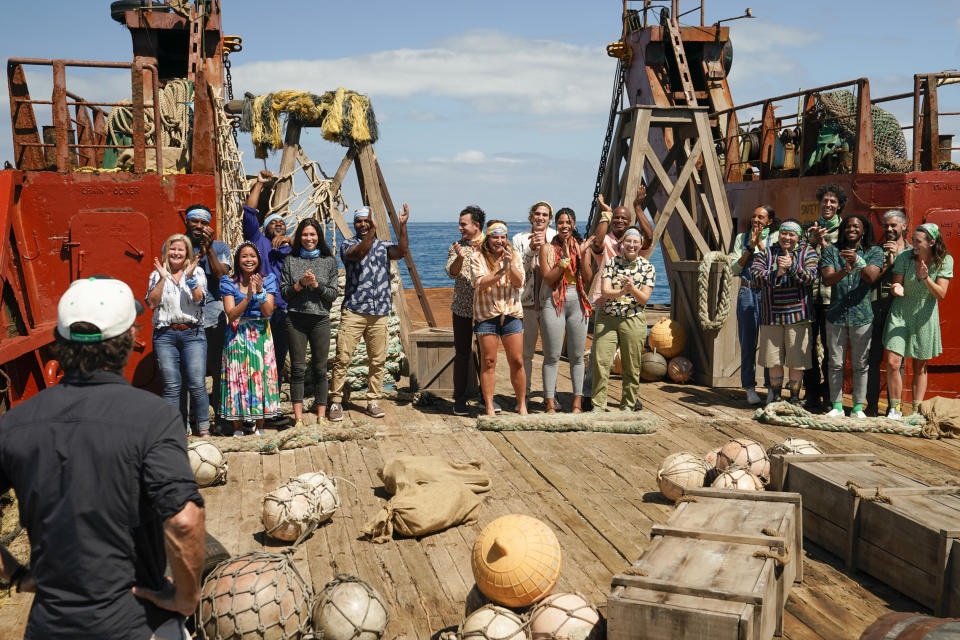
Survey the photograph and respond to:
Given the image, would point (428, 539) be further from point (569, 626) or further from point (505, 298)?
point (505, 298)

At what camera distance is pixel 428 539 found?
5.09 meters

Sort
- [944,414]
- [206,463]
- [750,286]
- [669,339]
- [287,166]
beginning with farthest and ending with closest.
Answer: [669,339] < [287,166] < [750,286] < [944,414] < [206,463]

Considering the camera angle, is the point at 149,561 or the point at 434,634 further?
the point at 434,634

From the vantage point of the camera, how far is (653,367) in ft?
31.8

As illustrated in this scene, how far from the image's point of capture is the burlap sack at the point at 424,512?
5.05 meters

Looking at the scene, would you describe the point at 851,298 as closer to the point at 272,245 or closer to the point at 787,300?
the point at 787,300

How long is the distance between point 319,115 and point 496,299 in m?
2.98

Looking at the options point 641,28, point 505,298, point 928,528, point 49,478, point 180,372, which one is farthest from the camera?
point 641,28

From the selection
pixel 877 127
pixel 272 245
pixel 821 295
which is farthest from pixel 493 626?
pixel 877 127

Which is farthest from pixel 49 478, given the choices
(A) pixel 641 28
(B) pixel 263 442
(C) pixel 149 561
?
(A) pixel 641 28

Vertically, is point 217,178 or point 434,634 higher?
point 217,178

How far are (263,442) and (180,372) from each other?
86 centimetres

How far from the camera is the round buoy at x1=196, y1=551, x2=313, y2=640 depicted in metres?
3.59

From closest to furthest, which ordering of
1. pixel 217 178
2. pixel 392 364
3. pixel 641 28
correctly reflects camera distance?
pixel 217 178
pixel 392 364
pixel 641 28
